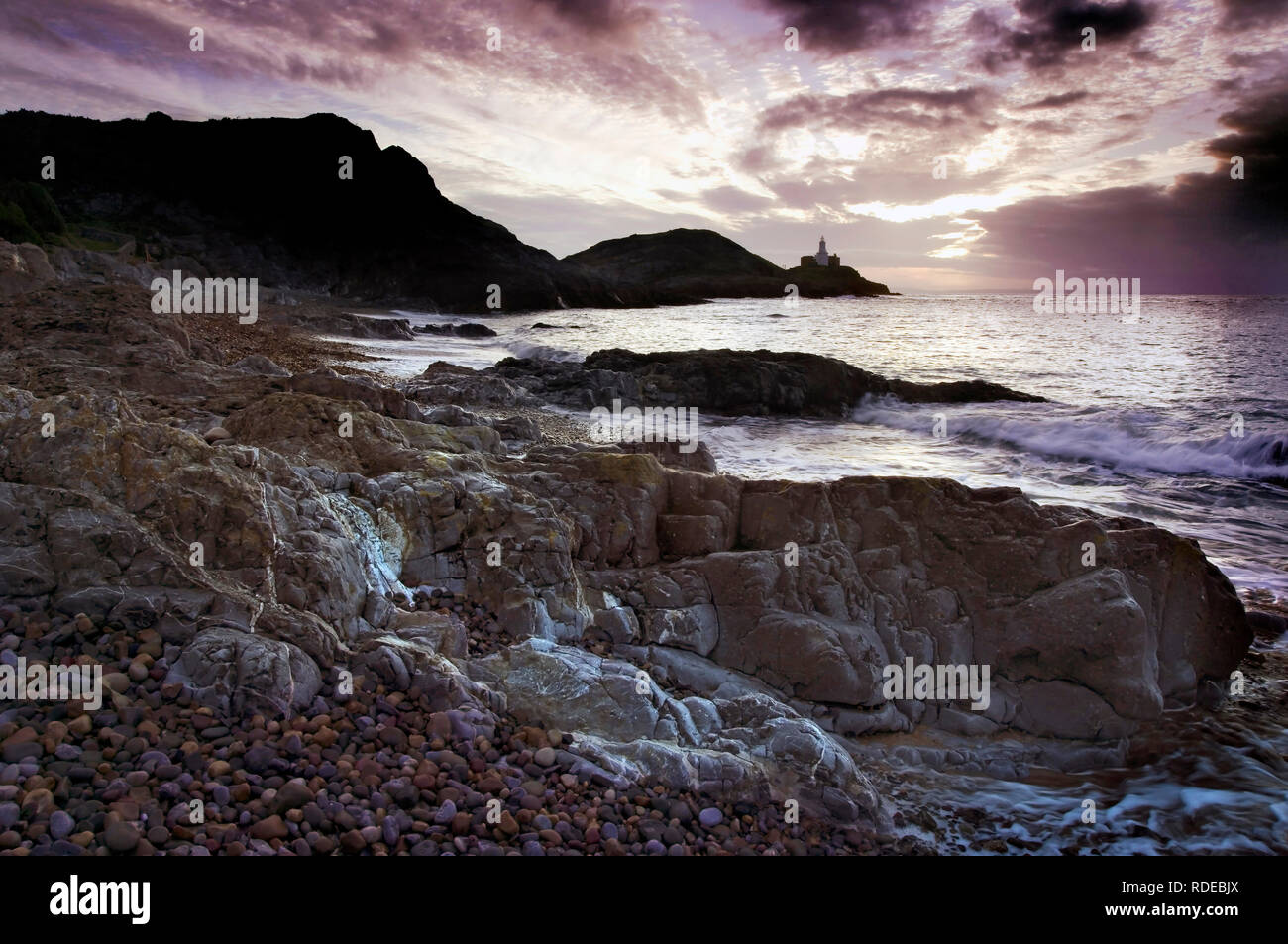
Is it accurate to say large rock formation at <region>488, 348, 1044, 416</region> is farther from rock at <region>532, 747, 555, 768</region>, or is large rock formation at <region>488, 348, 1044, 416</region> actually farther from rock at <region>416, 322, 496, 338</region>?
rock at <region>416, 322, 496, 338</region>

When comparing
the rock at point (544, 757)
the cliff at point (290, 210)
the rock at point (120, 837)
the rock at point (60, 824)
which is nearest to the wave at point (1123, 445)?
the rock at point (544, 757)

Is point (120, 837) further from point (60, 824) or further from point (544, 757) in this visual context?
point (544, 757)

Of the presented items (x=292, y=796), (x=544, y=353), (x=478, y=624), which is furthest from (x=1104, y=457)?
(x=544, y=353)

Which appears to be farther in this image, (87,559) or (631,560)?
(631,560)

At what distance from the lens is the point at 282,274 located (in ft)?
357

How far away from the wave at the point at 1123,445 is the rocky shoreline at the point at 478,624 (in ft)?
50.3

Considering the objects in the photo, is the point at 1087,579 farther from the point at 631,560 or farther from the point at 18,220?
the point at 18,220

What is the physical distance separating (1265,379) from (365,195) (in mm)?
148381

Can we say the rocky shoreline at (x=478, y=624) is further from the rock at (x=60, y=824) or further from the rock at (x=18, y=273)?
the rock at (x=18, y=273)

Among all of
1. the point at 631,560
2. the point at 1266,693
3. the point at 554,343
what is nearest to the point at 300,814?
the point at 631,560

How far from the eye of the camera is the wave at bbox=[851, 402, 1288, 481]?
838 inches

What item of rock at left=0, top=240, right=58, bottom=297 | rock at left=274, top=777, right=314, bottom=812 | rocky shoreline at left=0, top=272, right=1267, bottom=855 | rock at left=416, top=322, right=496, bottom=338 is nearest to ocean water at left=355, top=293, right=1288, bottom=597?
rock at left=416, top=322, right=496, bottom=338

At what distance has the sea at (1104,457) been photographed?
6.12 metres

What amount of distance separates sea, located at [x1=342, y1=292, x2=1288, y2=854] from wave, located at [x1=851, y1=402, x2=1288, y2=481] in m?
0.07
